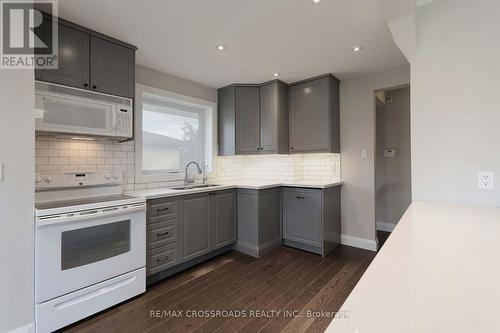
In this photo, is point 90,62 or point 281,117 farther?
Answer: point 281,117

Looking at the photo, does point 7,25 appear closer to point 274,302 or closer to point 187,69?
point 187,69

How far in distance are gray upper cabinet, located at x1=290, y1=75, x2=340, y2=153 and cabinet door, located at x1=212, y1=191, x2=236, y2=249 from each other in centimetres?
120

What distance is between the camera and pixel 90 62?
2133mm

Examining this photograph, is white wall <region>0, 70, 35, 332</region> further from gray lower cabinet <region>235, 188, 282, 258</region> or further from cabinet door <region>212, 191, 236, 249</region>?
gray lower cabinet <region>235, 188, 282, 258</region>

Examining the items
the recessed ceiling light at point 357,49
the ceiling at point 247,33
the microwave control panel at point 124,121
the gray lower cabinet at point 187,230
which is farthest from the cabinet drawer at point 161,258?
the recessed ceiling light at point 357,49

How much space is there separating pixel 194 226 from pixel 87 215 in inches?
45.8

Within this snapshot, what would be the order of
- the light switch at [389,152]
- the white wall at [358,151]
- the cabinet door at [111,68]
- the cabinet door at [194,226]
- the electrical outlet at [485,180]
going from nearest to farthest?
the electrical outlet at [485,180], the cabinet door at [111,68], the cabinet door at [194,226], the white wall at [358,151], the light switch at [389,152]

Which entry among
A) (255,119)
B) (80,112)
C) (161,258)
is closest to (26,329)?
(161,258)

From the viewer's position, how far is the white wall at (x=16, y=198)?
Answer: 159 centimetres

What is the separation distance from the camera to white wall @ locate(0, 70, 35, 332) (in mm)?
1594

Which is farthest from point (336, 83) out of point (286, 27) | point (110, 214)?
point (110, 214)

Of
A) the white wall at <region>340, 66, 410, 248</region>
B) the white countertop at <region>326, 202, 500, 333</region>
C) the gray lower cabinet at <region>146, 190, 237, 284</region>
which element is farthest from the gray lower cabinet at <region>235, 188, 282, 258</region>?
the white countertop at <region>326, 202, 500, 333</region>

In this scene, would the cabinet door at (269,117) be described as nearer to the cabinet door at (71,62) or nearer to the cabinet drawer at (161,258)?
the cabinet drawer at (161,258)

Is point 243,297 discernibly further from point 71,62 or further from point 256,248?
point 71,62
